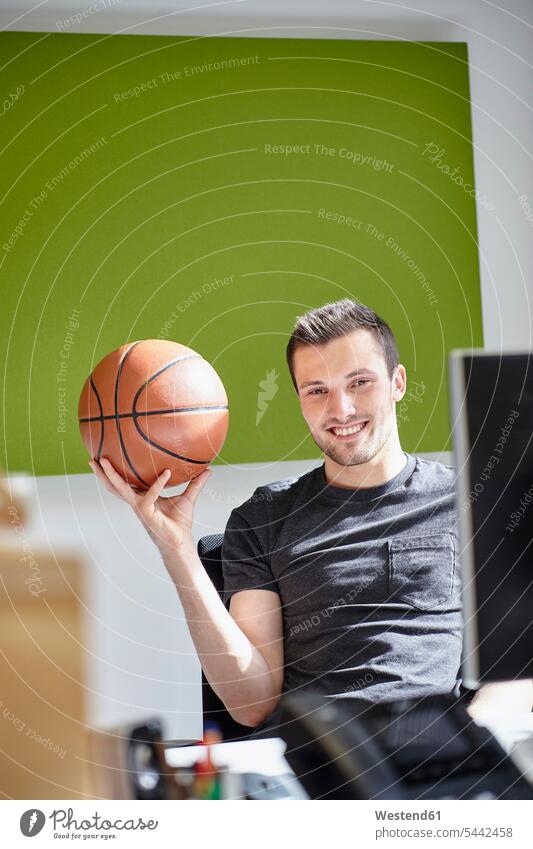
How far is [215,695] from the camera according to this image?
1098 mm

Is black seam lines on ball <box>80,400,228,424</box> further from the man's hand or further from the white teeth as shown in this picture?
the white teeth

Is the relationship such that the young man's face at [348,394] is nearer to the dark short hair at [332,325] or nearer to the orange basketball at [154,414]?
the dark short hair at [332,325]

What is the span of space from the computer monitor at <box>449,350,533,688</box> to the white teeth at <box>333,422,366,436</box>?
0.63 metres

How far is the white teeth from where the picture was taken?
125cm

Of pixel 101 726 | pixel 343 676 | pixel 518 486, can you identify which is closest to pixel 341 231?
pixel 101 726

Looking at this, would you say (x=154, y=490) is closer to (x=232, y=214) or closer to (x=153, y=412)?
(x=153, y=412)

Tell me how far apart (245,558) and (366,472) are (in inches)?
8.1

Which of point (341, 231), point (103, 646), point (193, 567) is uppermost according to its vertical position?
point (341, 231)

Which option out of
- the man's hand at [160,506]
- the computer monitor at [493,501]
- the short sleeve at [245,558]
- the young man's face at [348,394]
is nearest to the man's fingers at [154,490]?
the man's hand at [160,506]

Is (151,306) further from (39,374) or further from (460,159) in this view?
(460,159)

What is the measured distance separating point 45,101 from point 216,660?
1515 mm

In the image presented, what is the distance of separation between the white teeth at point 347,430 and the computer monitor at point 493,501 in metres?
0.63

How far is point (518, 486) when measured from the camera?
24.0 inches

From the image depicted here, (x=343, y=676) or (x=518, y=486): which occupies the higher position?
(x=518, y=486)
